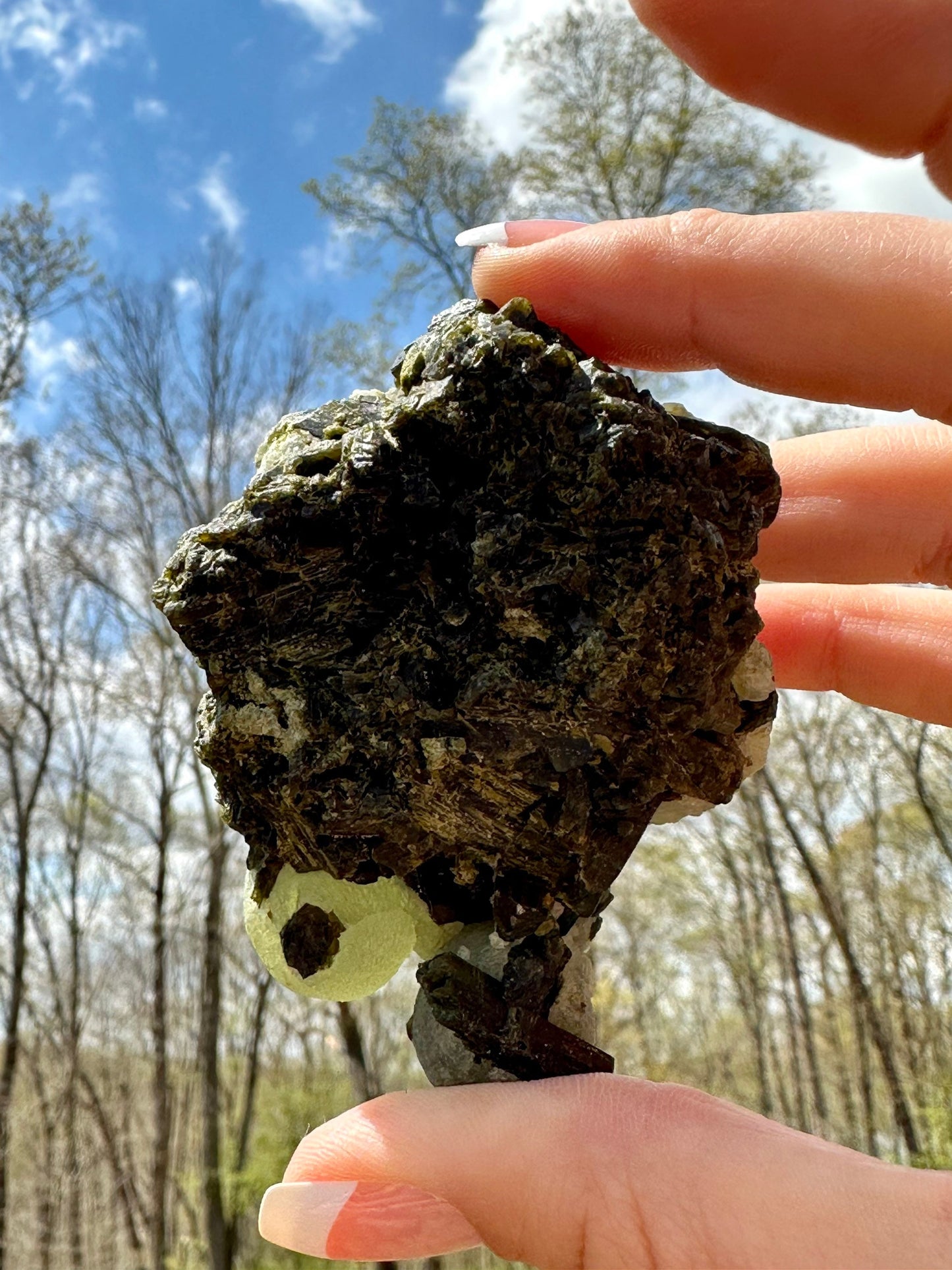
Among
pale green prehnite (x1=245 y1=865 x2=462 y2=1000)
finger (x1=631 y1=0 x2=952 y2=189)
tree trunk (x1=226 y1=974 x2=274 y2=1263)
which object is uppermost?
finger (x1=631 y1=0 x2=952 y2=189)

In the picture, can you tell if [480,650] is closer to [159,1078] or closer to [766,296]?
[766,296]

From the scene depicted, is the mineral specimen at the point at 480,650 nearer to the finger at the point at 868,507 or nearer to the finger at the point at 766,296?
the finger at the point at 766,296

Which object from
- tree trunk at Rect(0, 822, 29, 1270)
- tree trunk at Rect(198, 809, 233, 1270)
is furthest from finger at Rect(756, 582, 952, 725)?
tree trunk at Rect(0, 822, 29, 1270)

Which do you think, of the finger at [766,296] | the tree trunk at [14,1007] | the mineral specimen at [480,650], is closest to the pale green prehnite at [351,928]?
the mineral specimen at [480,650]

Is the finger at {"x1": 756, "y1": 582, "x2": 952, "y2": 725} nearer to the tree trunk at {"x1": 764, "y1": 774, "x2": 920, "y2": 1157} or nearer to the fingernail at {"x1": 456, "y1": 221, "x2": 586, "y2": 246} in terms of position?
the fingernail at {"x1": 456, "y1": 221, "x2": 586, "y2": 246}

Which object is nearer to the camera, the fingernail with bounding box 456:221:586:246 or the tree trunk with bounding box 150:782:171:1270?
the fingernail with bounding box 456:221:586:246

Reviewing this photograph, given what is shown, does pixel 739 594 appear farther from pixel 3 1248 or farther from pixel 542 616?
pixel 3 1248

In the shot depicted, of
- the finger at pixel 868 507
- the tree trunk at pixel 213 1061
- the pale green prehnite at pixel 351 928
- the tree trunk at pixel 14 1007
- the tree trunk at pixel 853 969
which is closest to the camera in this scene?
the pale green prehnite at pixel 351 928
